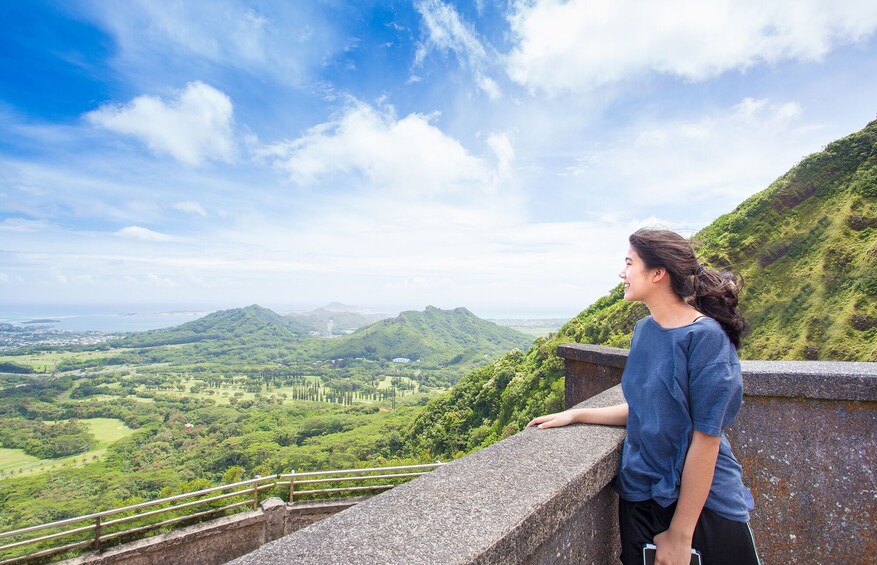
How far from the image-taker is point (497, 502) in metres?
1.34

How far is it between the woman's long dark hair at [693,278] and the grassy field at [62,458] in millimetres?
99330

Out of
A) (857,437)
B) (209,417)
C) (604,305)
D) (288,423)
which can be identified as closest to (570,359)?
(857,437)

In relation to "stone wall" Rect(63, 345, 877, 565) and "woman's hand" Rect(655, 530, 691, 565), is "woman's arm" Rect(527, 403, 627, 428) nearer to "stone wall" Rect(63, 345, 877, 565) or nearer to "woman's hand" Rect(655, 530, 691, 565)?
"stone wall" Rect(63, 345, 877, 565)

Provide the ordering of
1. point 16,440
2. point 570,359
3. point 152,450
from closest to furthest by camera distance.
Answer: point 570,359 < point 152,450 < point 16,440

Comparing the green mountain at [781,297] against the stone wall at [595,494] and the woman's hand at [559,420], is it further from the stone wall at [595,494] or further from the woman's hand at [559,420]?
the woman's hand at [559,420]

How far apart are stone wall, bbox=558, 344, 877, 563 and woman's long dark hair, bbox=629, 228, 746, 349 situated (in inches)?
45.1

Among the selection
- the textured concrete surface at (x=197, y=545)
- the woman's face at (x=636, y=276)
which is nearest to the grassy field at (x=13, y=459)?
the textured concrete surface at (x=197, y=545)

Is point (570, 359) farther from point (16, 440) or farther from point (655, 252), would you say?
point (16, 440)

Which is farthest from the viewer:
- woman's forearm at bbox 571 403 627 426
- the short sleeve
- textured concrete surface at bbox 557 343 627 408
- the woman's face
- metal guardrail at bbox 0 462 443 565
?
metal guardrail at bbox 0 462 443 565

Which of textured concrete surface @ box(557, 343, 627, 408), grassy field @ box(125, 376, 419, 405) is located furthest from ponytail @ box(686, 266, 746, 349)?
grassy field @ box(125, 376, 419, 405)

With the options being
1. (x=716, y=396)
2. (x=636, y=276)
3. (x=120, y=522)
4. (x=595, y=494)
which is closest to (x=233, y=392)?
(x=120, y=522)

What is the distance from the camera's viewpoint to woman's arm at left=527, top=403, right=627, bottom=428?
6.37 ft

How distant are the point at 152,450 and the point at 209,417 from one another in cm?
2687

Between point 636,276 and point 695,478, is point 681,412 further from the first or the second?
point 636,276
